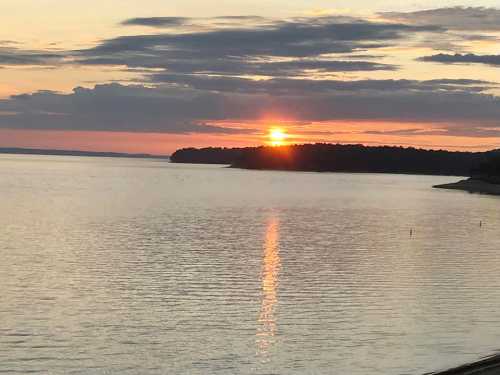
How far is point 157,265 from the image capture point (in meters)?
48.7

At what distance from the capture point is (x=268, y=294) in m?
39.1

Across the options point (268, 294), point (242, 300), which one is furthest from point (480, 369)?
point (268, 294)

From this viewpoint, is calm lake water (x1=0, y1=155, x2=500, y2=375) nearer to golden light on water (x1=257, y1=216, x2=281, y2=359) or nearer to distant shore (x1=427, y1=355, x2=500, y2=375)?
golden light on water (x1=257, y1=216, x2=281, y2=359)

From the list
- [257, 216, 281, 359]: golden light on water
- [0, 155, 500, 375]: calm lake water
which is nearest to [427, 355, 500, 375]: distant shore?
[0, 155, 500, 375]: calm lake water

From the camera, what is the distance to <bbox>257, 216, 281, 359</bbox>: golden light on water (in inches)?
1161

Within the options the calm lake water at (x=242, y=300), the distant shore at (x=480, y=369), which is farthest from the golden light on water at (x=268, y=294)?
the distant shore at (x=480, y=369)

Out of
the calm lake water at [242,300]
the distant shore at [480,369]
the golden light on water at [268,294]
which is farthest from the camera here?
the golden light on water at [268,294]

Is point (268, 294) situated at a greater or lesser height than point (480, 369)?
lesser

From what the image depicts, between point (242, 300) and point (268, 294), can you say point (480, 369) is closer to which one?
point (242, 300)

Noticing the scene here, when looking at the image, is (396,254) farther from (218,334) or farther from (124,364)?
(124,364)

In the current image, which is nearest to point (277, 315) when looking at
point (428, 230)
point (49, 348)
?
point (49, 348)

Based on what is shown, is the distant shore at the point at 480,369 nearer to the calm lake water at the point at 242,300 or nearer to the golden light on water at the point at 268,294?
the calm lake water at the point at 242,300

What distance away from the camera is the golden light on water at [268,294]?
1161 inches

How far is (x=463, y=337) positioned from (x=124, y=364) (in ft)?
43.2
